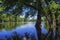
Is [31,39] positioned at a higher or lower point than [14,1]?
lower

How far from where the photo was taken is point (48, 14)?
39.6ft

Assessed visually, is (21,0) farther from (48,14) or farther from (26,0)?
(48,14)

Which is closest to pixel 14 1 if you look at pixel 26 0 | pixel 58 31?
pixel 26 0

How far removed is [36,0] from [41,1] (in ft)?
1.04

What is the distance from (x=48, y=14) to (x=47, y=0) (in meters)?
0.89

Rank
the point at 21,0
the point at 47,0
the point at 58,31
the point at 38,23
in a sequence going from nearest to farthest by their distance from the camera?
the point at 21,0 < the point at 47,0 < the point at 38,23 < the point at 58,31

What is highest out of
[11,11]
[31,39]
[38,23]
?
[11,11]

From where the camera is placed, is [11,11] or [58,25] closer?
[11,11]

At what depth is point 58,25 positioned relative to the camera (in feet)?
61.1

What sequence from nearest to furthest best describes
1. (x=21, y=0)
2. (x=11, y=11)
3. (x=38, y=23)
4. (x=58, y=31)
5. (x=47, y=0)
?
(x=21, y=0) → (x=47, y=0) → (x=38, y=23) → (x=11, y=11) → (x=58, y=31)

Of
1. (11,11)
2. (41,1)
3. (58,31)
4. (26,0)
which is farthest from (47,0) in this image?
(58,31)

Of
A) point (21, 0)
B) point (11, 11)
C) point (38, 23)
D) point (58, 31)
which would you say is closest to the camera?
point (21, 0)

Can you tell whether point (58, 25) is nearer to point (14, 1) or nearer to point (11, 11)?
point (11, 11)

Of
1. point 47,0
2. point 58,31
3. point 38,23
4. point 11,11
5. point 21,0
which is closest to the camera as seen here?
point 21,0
